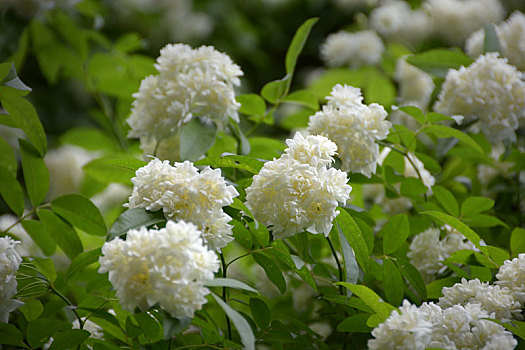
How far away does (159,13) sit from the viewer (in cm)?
191

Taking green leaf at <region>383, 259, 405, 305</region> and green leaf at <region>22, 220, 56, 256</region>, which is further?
green leaf at <region>22, 220, 56, 256</region>

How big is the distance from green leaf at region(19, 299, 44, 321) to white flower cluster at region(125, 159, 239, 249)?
0.27 meters

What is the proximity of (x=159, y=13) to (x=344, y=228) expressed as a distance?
150 cm

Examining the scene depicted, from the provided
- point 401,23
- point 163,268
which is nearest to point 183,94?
point 163,268

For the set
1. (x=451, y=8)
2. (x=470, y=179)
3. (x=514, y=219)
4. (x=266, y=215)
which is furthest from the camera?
(x=451, y=8)

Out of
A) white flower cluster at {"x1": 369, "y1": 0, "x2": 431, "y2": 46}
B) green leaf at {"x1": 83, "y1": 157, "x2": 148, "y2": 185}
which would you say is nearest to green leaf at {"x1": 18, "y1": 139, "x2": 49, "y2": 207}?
green leaf at {"x1": 83, "y1": 157, "x2": 148, "y2": 185}

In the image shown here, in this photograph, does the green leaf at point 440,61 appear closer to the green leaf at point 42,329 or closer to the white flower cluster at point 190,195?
the white flower cluster at point 190,195

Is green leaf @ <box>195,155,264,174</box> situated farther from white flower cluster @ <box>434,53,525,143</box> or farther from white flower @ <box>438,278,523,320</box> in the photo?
white flower cluster @ <box>434,53,525,143</box>

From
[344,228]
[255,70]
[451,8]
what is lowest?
[255,70]

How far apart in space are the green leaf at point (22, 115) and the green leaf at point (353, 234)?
1.49 ft

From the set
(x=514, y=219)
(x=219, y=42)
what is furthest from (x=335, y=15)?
(x=514, y=219)

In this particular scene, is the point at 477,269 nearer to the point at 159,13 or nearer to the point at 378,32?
the point at 378,32

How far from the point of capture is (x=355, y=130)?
692mm

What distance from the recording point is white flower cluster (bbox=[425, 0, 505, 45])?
1510 mm
